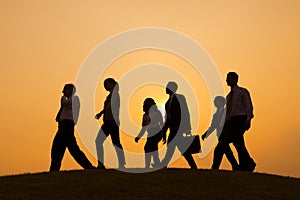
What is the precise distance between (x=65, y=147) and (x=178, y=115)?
3.41 metres

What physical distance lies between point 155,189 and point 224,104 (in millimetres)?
5145

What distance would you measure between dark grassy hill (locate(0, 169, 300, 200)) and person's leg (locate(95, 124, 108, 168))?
176cm

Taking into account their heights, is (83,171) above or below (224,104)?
below

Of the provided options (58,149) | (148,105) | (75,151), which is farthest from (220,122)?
(58,149)

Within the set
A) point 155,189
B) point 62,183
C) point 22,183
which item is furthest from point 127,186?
point 22,183

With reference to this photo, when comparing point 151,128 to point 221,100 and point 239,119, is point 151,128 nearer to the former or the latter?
point 221,100

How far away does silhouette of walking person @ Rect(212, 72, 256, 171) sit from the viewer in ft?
55.3

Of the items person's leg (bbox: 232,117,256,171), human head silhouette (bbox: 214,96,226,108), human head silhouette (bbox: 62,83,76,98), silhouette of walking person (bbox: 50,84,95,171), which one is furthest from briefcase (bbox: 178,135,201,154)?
human head silhouette (bbox: 62,83,76,98)

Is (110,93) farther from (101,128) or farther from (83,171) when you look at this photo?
(83,171)

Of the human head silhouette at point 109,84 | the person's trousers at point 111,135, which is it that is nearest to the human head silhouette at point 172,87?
the human head silhouette at point 109,84

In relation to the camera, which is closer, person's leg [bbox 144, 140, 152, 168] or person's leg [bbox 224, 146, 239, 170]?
person's leg [bbox 224, 146, 239, 170]

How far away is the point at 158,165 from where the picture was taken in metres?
18.3

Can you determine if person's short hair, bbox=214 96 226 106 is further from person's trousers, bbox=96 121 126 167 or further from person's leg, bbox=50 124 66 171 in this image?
person's leg, bbox=50 124 66 171

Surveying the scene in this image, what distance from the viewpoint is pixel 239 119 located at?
16906mm
